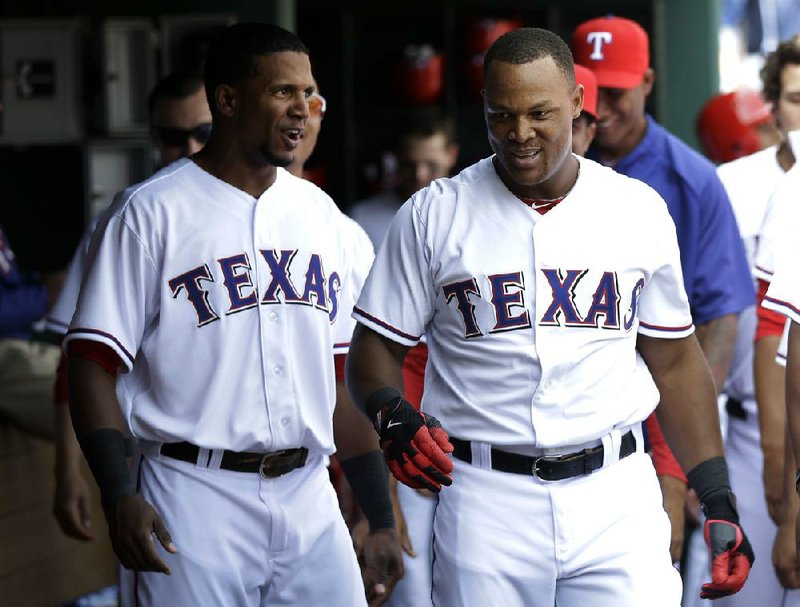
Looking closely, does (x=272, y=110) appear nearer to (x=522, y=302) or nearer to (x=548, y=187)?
(x=548, y=187)

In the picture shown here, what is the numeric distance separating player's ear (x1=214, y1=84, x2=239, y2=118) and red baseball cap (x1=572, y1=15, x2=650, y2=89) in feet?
4.82

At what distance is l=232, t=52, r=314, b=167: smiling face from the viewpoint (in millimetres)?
3549

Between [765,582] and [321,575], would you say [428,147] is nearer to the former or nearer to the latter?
[765,582]

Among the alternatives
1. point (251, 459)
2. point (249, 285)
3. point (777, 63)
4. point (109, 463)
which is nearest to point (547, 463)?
point (251, 459)

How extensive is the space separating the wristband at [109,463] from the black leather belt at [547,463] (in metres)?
0.74

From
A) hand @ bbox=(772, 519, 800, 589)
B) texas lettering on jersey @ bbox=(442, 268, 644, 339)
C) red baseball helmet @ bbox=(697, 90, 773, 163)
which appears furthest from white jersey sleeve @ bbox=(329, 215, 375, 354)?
red baseball helmet @ bbox=(697, 90, 773, 163)

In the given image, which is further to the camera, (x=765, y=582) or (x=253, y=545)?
(x=765, y=582)

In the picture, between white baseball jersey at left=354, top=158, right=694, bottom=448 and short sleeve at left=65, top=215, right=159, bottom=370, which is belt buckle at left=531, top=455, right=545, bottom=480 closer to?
white baseball jersey at left=354, top=158, right=694, bottom=448

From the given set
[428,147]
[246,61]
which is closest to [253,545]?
[246,61]

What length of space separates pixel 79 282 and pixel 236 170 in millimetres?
1193

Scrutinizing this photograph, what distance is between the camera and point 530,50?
3244mm

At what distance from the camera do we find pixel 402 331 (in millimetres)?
3334

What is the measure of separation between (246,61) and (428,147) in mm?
3027

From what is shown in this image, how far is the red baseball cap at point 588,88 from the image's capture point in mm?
4316
